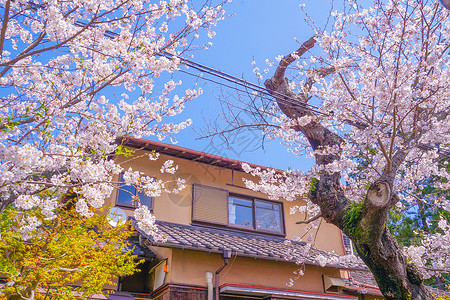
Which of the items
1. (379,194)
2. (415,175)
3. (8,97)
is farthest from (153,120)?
(415,175)

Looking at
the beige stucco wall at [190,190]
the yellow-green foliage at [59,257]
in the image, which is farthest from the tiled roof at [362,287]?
the yellow-green foliage at [59,257]

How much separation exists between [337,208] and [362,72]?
8.30 ft

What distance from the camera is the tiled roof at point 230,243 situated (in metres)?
7.34

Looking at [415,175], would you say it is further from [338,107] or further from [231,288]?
[231,288]

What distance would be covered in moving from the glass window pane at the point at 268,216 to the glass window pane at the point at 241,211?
0.71ft

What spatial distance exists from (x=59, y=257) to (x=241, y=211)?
5918 millimetres

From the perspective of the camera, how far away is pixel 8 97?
5.21 meters

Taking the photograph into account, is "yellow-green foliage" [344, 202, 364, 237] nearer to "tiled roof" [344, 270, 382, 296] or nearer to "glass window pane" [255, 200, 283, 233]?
"tiled roof" [344, 270, 382, 296]

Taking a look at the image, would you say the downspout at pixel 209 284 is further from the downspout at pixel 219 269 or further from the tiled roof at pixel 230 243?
the tiled roof at pixel 230 243

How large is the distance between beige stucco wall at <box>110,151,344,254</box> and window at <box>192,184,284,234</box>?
18cm

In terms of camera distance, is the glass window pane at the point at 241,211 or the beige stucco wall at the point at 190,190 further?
→ the glass window pane at the point at 241,211

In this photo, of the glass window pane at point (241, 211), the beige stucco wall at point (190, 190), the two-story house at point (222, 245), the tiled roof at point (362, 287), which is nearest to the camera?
the two-story house at point (222, 245)

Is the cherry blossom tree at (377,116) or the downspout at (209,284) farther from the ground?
the cherry blossom tree at (377,116)

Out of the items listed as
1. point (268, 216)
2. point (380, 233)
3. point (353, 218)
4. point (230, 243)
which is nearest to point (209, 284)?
point (230, 243)
